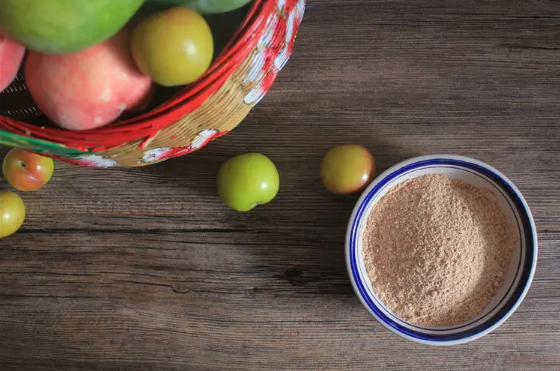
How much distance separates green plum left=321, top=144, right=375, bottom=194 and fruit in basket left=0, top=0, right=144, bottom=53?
0.35 metres

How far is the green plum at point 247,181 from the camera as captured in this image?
2.27ft

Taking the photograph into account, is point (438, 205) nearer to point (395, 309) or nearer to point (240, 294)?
point (395, 309)

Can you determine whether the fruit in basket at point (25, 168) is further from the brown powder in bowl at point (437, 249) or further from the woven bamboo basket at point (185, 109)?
the brown powder in bowl at point (437, 249)

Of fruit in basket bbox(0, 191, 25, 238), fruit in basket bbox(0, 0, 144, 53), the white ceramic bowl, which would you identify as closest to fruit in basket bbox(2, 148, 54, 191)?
fruit in basket bbox(0, 191, 25, 238)

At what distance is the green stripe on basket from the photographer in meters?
0.48

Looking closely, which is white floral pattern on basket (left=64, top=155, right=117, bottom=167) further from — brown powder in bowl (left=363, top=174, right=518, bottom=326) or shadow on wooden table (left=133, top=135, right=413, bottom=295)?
brown powder in bowl (left=363, top=174, right=518, bottom=326)

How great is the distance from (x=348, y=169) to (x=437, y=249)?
15 centimetres

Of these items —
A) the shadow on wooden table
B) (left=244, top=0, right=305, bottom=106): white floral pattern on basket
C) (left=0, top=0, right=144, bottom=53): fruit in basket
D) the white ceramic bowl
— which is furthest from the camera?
the shadow on wooden table

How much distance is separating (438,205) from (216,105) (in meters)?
0.33

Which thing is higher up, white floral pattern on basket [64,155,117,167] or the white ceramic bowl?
white floral pattern on basket [64,155,117,167]

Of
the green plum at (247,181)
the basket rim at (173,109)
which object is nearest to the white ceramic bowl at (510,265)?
the green plum at (247,181)

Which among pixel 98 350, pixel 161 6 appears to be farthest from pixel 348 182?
pixel 98 350

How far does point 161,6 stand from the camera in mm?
481

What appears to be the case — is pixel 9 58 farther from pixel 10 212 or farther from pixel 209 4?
pixel 10 212
